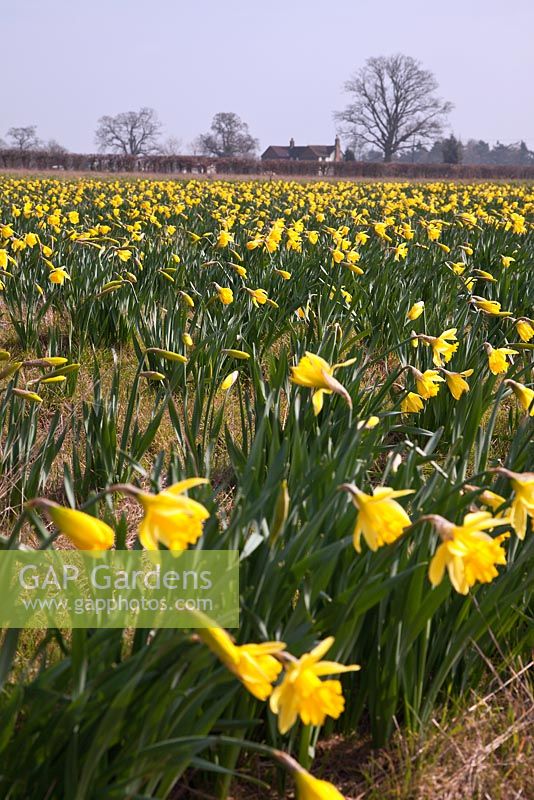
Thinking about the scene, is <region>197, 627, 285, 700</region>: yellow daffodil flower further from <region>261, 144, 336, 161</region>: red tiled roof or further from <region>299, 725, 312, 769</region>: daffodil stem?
<region>261, 144, 336, 161</region>: red tiled roof

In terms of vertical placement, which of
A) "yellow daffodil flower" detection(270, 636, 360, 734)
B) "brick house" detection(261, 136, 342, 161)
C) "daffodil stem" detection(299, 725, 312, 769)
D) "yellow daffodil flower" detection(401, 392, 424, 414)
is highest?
"brick house" detection(261, 136, 342, 161)

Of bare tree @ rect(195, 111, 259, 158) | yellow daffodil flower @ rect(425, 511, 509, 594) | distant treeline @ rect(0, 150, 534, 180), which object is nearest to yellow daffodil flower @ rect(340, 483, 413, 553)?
yellow daffodil flower @ rect(425, 511, 509, 594)

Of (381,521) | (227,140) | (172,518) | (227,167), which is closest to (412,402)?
(381,521)

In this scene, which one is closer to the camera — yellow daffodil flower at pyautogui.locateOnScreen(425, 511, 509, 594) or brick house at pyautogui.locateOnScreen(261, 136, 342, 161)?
yellow daffodil flower at pyautogui.locateOnScreen(425, 511, 509, 594)

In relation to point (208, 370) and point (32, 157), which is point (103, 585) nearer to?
point (208, 370)

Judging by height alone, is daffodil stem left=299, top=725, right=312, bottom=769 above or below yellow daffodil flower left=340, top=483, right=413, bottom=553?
below

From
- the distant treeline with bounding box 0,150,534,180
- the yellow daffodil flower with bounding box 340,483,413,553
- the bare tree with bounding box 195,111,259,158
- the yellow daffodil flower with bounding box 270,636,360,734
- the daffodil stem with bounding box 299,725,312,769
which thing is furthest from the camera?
the bare tree with bounding box 195,111,259,158

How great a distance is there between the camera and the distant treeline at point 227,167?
102ft

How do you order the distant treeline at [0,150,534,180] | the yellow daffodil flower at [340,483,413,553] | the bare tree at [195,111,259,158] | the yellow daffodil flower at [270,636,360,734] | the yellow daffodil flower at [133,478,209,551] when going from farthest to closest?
the bare tree at [195,111,259,158]
the distant treeline at [0,150,534,180]
the yellow daffodil flower at [340,483,413,553]
the yellow daffodil flower at [133,478,209,551]
the yellow daffodil flower at [270,636,360,734]

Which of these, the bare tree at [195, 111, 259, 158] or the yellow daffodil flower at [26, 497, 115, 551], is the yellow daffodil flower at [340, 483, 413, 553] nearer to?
the yellow daffodil flower at [26, 497, 115, 551]

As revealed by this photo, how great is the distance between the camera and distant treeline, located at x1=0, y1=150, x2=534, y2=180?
3098 centimetres

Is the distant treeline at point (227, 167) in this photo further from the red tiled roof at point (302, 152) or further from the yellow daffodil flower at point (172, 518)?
the red tiled roof at point (302, 152)

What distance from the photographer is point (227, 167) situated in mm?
32531

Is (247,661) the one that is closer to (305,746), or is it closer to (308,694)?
(308,694)
